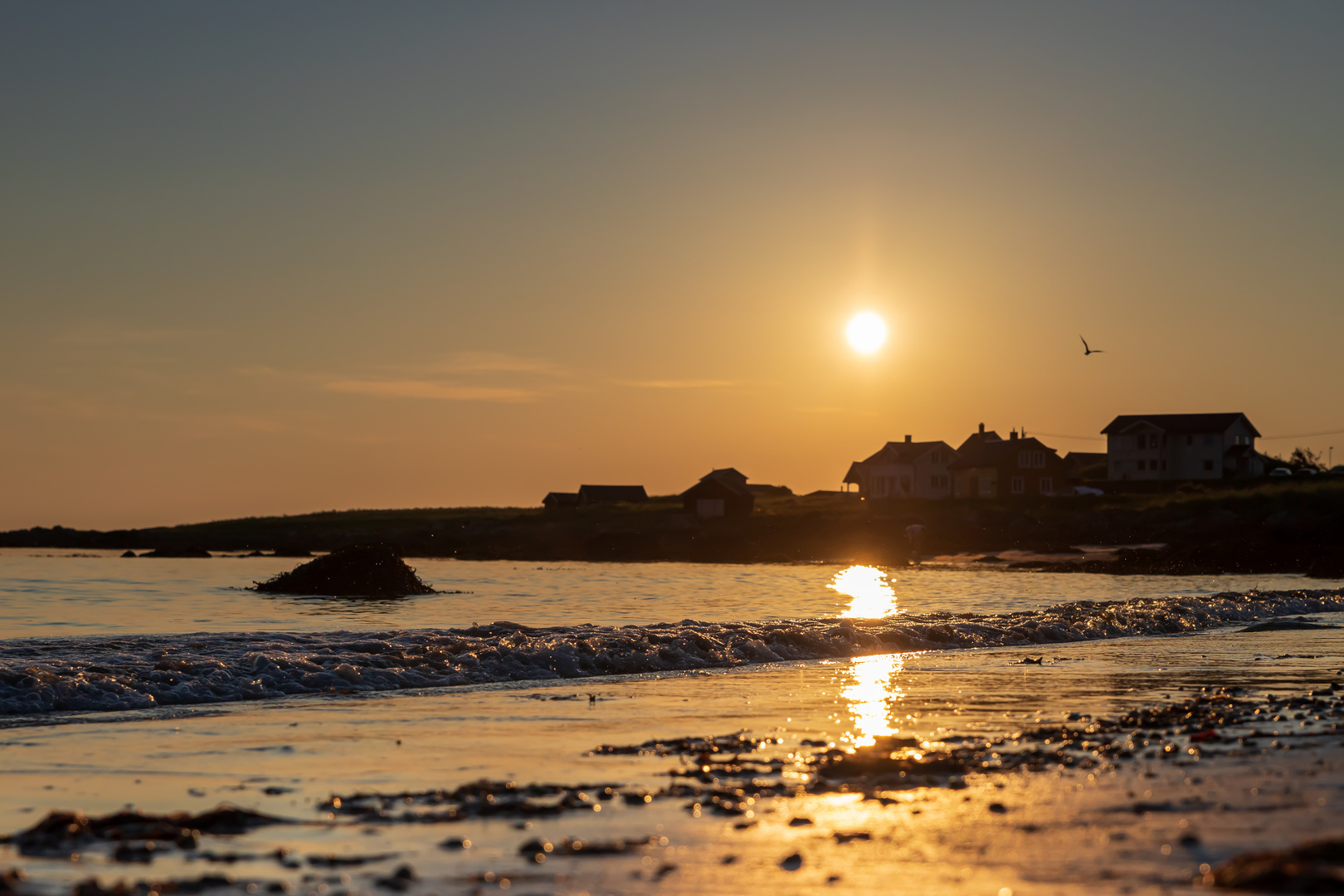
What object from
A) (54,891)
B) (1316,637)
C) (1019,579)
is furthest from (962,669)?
(1019,579)

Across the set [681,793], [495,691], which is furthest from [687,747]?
[495,691]

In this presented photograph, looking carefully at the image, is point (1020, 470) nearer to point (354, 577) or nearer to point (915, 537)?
point (915, 537)

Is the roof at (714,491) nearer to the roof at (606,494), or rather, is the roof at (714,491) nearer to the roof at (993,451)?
the roof at (993,451)

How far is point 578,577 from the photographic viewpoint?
54.8 metres

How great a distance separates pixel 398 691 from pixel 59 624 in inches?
519

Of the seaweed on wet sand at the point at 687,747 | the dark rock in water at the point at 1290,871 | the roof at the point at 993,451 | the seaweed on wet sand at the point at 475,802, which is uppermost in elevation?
the roof at the point at 993,451

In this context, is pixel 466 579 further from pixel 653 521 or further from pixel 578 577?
pixel 653 521

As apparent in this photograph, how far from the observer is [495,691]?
1599 centimetres

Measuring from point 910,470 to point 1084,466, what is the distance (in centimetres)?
2951

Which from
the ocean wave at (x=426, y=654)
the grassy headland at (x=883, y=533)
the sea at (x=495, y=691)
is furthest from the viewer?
the grassy headland at (x=883, y=533)

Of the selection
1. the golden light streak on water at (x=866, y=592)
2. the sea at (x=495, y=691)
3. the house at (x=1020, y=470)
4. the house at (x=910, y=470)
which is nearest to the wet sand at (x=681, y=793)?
the sea at (x=495, y=691)

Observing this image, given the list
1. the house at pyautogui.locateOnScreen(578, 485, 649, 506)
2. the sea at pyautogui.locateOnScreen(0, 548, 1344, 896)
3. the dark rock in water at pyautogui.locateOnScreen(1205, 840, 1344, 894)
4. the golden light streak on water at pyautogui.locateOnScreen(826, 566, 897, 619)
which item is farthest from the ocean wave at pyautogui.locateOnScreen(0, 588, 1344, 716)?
the house at pyautogui.locateOnScreen(578, 485, 649, 506)

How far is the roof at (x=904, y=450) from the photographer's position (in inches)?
4966

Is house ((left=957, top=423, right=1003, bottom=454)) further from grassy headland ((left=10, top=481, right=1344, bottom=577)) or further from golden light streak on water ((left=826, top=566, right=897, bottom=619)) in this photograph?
golden light streak on water ((left=826, top=566, right=897, bottom=619))
